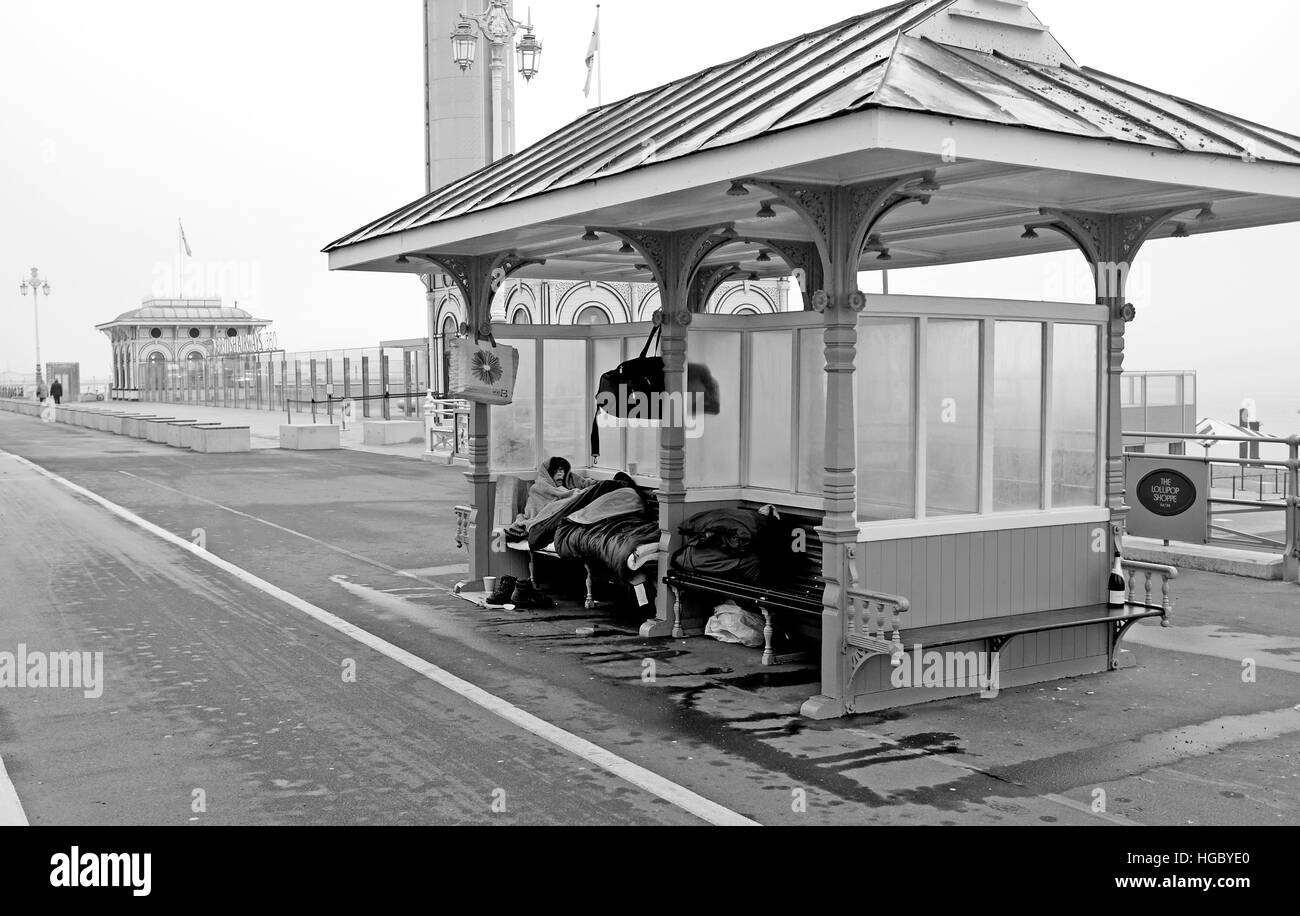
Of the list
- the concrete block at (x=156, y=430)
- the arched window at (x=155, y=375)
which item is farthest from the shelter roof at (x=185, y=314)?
the concrete block at (x=156, y=430)

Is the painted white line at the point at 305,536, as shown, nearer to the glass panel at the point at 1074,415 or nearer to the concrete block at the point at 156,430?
the glass panel at the point at 1074,415

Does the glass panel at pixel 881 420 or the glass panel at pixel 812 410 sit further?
the glass panel at pixel 812 410

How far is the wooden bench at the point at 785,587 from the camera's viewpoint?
9.08 metres

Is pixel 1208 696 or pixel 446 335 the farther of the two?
pixel 446 335

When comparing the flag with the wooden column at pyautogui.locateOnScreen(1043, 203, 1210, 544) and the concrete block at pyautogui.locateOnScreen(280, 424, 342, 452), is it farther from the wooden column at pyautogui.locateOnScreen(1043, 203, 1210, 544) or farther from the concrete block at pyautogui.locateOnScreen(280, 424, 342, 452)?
the wooden column at pyautogui.locateOnScreen(1043, 203, 1210, 544)

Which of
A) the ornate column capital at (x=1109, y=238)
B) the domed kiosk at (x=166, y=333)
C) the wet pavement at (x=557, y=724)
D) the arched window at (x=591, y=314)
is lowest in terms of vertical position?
the wet pavement at (x=557, y=724)

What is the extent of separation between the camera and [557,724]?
25.9 ft

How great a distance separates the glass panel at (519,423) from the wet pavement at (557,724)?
149cm

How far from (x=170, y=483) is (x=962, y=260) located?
1707cm
